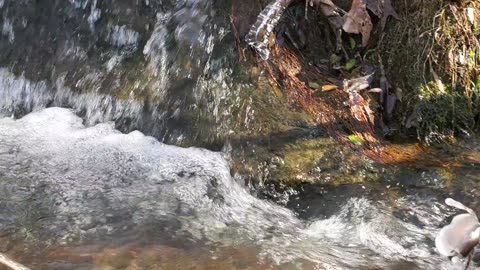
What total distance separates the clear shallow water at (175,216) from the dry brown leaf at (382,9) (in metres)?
1.35

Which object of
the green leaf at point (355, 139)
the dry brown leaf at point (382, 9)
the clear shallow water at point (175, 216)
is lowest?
the clear shallow water at point (175, 216)

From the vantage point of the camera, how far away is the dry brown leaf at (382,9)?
4.02 meters

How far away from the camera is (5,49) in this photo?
15.7 ft

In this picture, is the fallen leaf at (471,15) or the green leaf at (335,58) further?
the green leaf at (335,58)

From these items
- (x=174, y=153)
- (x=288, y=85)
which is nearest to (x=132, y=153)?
(x=174, y=153)

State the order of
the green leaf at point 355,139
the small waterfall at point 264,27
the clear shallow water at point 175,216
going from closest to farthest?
the clear shallow water at point 175,216, the green leaf at point 355,139, the small waterfall at point 264,27

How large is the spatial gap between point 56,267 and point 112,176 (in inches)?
38.8

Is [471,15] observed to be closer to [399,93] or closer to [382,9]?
[382,9]

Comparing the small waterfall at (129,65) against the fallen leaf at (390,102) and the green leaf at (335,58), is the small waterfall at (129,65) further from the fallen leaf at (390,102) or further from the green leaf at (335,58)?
the fallen leaf at (390,102)

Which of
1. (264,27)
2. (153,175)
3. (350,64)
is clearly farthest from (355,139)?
(153,175)

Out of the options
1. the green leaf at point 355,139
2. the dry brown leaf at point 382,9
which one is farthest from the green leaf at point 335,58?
the green leaf at point 355,139

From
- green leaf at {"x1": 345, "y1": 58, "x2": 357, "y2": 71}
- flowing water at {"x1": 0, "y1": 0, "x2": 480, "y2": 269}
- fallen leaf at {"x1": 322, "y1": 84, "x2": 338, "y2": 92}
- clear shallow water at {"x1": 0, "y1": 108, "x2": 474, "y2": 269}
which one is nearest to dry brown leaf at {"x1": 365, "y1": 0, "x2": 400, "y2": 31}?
green leaf at {"x1": 345, "y1": 58, "x2": 357, "y2": 71}

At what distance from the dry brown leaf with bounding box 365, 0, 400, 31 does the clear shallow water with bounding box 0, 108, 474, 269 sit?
1.35 metres

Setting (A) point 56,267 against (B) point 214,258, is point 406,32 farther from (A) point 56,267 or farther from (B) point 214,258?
(A) point 56,267
